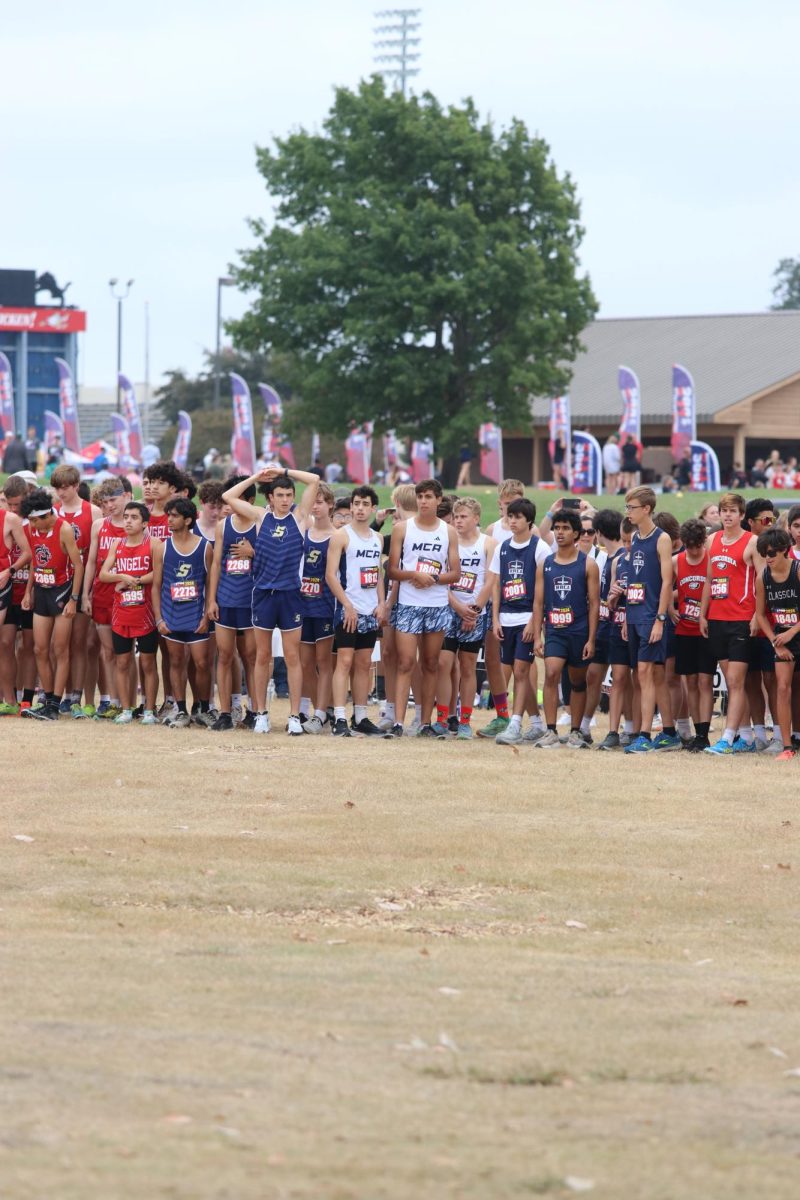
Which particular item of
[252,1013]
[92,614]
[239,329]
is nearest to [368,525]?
[92,614]

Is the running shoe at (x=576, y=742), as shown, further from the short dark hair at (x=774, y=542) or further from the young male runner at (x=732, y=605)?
the short dark hair at (x=774, y=542)

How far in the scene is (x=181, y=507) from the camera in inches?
563

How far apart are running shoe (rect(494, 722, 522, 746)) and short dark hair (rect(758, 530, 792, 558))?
2.38m

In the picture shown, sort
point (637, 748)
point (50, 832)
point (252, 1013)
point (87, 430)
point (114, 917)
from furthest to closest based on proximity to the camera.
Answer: point (87, 430), point (637, 748), point (50, 832), point (114, 917), point (252, 1013)

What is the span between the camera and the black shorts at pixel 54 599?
1496cm

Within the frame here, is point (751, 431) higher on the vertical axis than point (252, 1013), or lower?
higher

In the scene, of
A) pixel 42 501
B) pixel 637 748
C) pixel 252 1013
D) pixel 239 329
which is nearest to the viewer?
pixel 252 1013

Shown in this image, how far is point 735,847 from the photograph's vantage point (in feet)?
→ 33.2

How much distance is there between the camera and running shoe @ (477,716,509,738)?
14.7 metres

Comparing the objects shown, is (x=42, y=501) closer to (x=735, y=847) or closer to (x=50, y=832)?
(x=50, y=832)

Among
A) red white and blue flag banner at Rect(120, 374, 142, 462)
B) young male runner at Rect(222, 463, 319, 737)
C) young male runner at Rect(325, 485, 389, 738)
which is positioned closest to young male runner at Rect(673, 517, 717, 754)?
young male runner at Rect(325, 485, 389, 738)

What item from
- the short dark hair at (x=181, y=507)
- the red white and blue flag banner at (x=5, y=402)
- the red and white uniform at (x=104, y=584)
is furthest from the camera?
the red white and blue flag banner at (x=5, y=402)

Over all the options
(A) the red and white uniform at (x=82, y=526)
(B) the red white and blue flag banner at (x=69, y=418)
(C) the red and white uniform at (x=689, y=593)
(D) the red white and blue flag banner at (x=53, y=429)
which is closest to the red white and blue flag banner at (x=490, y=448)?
(D) the red white and blue flag banner at (x=53, y=429)

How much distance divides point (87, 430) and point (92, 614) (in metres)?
110
